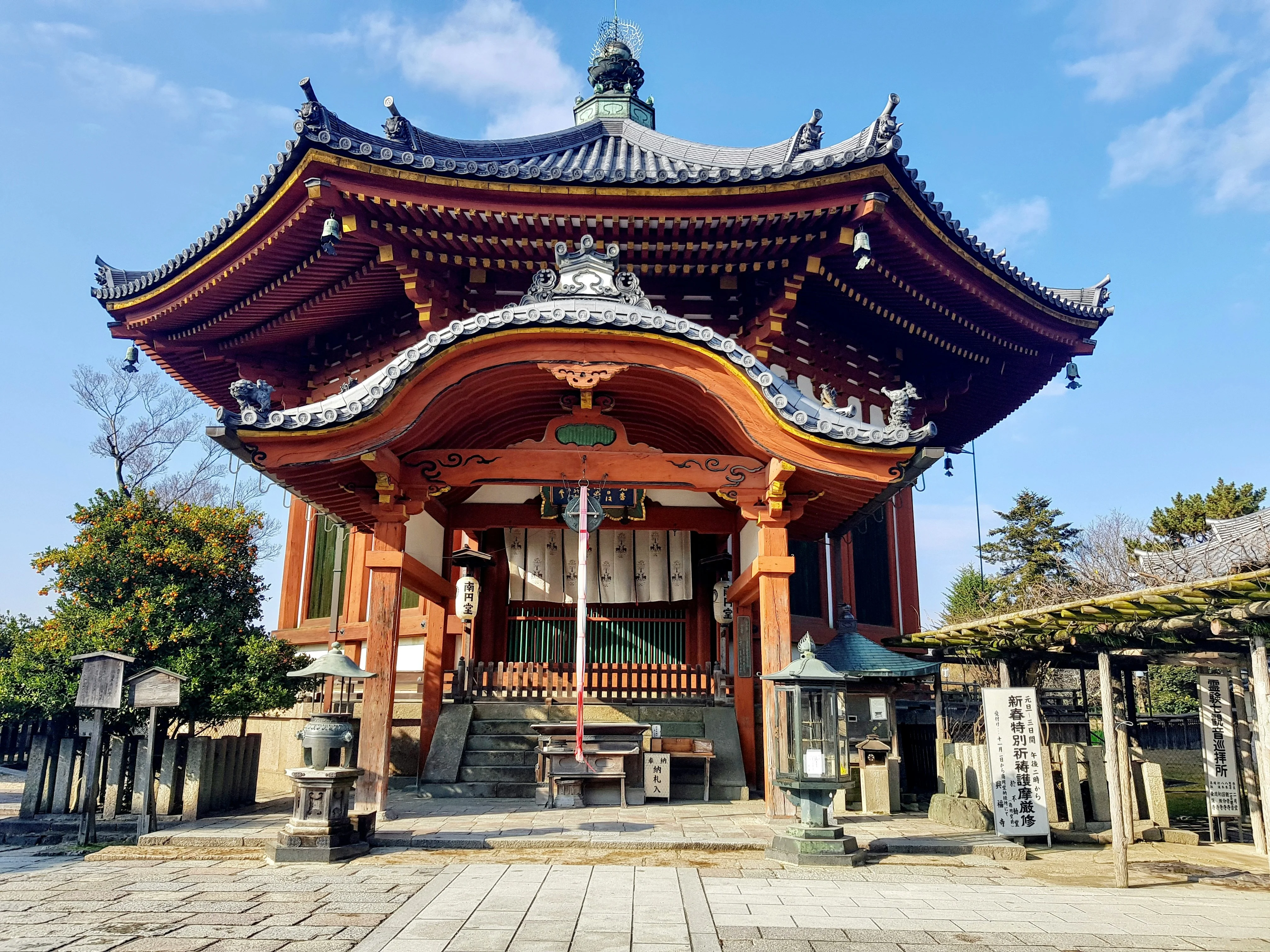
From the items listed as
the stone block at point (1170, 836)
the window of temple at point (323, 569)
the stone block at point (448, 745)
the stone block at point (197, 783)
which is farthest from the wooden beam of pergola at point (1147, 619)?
the window of temple at point (323, 569)

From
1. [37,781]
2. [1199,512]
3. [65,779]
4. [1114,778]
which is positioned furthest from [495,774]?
[1199,512]

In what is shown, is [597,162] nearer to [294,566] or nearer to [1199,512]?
[294,566]

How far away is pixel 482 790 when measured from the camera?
11.1 meters

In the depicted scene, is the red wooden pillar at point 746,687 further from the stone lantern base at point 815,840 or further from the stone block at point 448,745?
the stone lantern base at point 815,840

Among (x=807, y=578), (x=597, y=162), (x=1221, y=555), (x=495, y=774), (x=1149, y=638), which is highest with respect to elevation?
(x=597, y=162)

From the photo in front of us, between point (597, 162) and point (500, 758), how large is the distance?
987 centimetres

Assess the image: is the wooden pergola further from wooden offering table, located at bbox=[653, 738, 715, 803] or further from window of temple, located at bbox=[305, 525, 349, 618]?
window of temple, located at bbox=[305, 525, 349, 618]

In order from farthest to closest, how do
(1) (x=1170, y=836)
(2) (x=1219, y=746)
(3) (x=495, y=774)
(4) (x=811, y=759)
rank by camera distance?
(3) (x=495, y=774) < (2) (x=1219, y=746) < (1) (x=1170, y=836) < (4) (x=811, y=759)

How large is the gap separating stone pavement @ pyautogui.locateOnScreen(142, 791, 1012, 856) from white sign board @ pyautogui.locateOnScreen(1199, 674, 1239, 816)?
3274mm

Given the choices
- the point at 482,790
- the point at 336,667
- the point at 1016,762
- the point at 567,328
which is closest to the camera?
the point at 336,667

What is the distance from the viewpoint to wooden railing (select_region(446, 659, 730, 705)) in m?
12.5

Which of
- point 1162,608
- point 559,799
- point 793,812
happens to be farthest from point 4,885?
point 1162,608

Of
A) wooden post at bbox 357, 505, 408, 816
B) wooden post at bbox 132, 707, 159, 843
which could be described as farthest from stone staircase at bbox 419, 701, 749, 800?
wooden post at bbox 132, 707, 159, 843

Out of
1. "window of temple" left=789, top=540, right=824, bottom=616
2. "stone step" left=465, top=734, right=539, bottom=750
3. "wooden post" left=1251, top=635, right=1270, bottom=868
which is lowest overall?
"stone step" left=465, top=734, right=539, bottom=750
